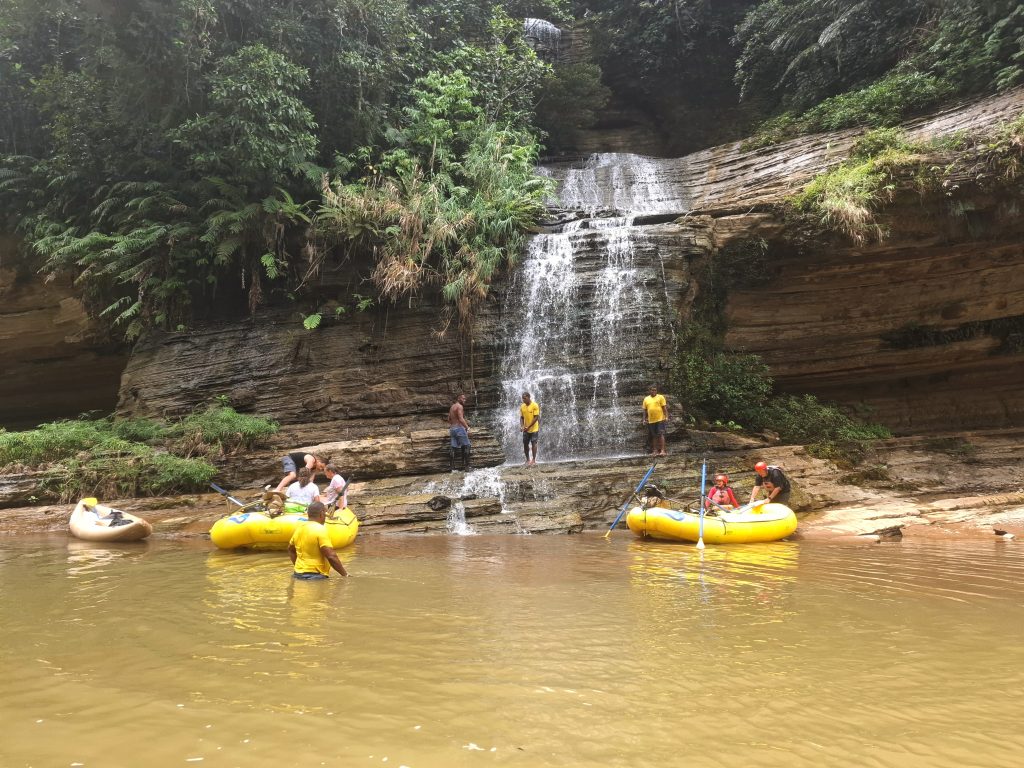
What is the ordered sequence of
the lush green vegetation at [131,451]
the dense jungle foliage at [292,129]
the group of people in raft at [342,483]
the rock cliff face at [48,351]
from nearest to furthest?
1. the group of people in raft at [342,483]
2. the lush green vegetation at [131,451]
3. the dense jungle foliage at [292,129]
4. the rock cliff face at [48,351]

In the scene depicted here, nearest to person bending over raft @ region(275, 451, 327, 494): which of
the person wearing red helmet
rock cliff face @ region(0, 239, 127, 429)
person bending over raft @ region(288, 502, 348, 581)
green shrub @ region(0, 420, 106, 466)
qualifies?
person bending over raft @ region(288, 502, 348, 581)

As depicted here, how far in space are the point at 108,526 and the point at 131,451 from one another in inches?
130

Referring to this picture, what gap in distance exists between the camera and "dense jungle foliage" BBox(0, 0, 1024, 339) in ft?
46.5

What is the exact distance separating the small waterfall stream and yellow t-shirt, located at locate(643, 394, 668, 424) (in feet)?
3.18

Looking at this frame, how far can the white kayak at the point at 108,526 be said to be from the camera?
356 inches

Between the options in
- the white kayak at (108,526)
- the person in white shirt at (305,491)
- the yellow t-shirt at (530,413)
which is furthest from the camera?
the yellow t-shirt at (530,413)

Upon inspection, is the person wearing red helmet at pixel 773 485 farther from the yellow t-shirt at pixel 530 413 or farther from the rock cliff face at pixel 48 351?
the rock cliff face at pixel 48 351

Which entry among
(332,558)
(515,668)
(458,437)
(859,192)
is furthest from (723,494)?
(515,668)

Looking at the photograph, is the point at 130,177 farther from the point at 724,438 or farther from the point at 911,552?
the point at 911,552

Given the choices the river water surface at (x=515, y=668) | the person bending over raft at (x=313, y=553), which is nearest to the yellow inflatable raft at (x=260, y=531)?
the river water surface at (x=515, y=668)

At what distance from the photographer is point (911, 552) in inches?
302

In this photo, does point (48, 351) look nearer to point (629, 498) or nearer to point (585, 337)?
→ point (585, 337)

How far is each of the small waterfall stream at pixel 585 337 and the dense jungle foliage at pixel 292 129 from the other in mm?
1145

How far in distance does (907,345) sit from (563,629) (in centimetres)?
1304
